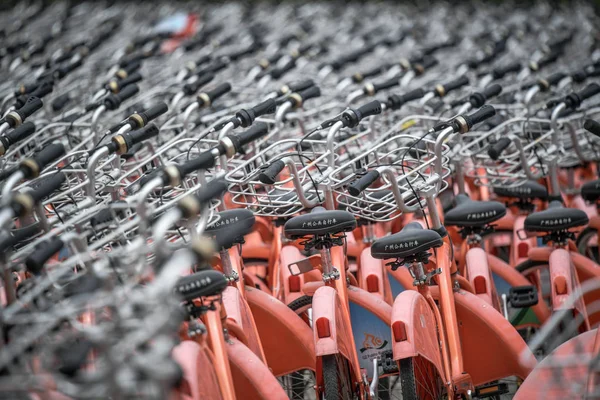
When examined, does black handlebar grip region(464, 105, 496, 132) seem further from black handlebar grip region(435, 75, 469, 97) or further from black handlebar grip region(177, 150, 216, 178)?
black handlebar grip region(177, 150, 216, 178)

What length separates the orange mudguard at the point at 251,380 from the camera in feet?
12.5

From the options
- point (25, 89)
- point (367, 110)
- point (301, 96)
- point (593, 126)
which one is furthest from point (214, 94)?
point (593, 126)

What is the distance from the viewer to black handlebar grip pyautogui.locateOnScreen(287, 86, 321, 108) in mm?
5695

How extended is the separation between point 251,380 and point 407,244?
1009mm

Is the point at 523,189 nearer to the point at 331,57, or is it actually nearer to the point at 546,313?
the point at 546,313

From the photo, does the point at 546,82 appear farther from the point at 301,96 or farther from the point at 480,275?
the point at 480,275

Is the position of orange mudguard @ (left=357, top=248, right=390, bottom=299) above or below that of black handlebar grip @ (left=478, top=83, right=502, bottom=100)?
below

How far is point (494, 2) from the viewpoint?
1622 centimetres

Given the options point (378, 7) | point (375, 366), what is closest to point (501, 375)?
point (375, 366)

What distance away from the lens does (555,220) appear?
5.20 meters

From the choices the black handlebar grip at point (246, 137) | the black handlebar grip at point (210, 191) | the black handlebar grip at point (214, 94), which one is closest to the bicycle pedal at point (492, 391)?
the black handlebar grip at point (246, 137)

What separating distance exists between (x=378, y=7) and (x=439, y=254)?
35.0 feet

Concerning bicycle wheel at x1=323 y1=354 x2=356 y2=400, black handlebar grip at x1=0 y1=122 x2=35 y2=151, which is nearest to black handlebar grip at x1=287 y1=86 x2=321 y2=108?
black handlebar grip at x1=0 y1=122 x2=35 y2=151

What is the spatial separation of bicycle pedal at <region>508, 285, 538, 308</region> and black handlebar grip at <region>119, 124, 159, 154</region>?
7.82 ft
